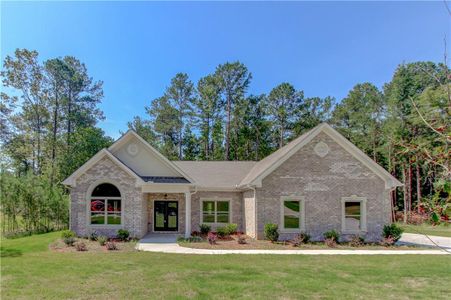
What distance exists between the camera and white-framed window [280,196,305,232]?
56.8 feet

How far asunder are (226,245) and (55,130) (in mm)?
31215

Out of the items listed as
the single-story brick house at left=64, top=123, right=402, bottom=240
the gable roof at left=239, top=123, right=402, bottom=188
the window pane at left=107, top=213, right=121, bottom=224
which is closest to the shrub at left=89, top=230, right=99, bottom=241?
the single-story brick house at left=64, top=123, right=402, bottom=240

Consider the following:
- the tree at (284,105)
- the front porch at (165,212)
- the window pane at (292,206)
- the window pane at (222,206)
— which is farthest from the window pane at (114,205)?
the tree at (284,105)

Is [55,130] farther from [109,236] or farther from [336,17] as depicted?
[336,17]

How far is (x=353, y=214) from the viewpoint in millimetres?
17594

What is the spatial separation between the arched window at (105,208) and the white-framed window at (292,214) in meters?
8.81

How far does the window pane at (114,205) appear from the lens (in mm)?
17984

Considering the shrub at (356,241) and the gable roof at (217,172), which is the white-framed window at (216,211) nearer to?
the gable roof at (217,172)

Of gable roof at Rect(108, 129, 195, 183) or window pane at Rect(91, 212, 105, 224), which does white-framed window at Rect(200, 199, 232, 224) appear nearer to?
gable roof at Rect(108, 129, 195, 183)

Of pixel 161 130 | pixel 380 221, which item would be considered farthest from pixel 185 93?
pixel 380 221

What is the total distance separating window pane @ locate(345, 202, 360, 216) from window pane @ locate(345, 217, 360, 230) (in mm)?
262

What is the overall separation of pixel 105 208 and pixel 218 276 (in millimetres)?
10426

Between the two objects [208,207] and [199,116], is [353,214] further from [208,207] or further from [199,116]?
[199,116]

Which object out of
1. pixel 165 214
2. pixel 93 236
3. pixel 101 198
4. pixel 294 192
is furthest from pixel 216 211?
pixel 93 236
